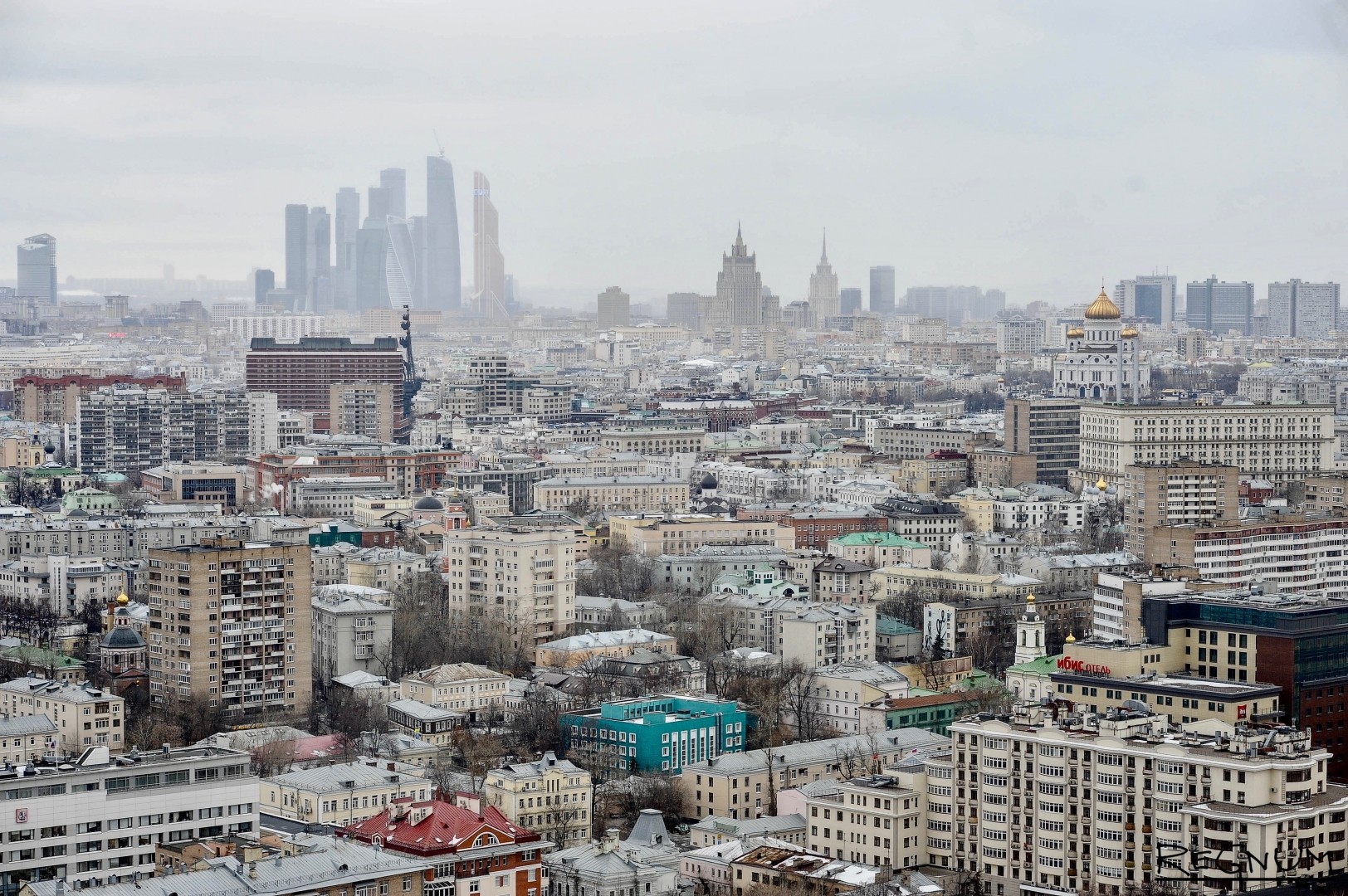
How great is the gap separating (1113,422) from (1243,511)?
11.9m

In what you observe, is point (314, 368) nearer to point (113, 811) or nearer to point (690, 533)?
point (690, 533)

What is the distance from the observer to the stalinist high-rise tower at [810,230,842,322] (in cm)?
17950

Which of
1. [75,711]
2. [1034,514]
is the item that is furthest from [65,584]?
[1034,514]

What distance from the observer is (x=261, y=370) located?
8569 centimetres

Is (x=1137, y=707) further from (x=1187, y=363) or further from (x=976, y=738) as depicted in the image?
(x=1187, y=363)

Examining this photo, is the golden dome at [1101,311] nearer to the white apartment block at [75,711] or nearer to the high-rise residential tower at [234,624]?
the high-rise residential tower at [234,624]

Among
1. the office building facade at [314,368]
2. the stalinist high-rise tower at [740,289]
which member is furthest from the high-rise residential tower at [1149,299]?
the office building facade at [314,368]

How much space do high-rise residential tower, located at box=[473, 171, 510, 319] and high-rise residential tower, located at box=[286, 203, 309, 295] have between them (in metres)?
11.2

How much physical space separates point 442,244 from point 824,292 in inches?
1004

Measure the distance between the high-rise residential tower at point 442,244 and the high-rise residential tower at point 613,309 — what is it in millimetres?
12393

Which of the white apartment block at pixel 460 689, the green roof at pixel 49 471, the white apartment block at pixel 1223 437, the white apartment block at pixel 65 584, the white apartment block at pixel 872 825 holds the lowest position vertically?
the white apartment block at pixel 872 825

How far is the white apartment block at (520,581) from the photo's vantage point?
1548 inches

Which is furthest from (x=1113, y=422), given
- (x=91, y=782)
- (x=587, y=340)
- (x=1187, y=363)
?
(x=587, y=340)

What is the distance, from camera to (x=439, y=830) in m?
24.0
